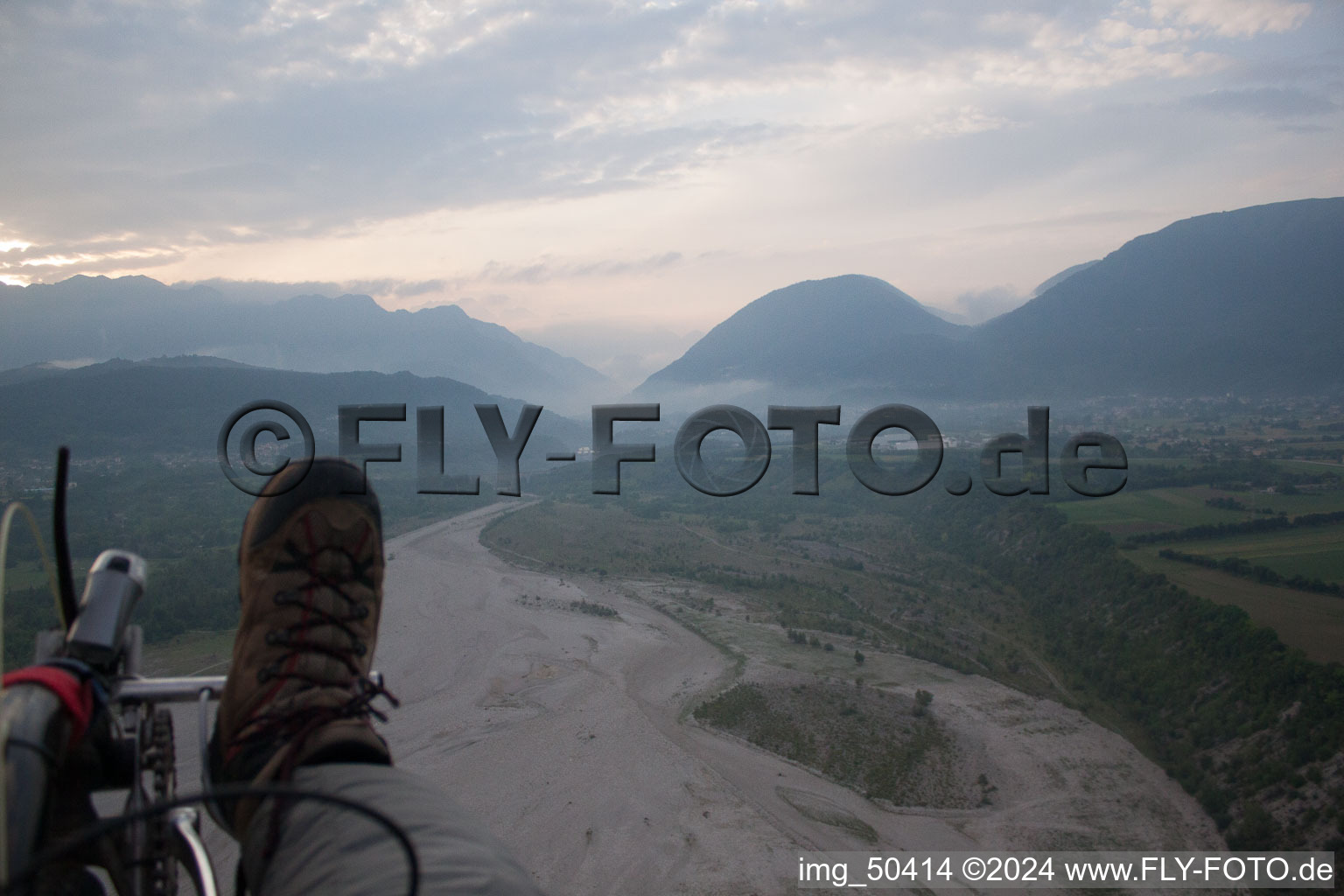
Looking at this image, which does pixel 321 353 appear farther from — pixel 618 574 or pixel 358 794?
pixel 358 794

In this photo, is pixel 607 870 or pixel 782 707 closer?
pixel 607 870

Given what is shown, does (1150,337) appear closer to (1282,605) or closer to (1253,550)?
(1253,550)

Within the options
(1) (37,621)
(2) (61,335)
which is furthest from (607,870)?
(2) (61,335)

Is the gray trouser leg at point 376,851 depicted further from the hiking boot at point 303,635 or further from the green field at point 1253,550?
the green field at point 1253,550

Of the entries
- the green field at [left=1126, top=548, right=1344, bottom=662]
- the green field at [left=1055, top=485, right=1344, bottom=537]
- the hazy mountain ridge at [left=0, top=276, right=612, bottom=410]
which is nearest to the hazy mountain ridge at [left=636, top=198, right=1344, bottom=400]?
the hazy mountain ridge at [left=0, top=276, right=612, bottom=410]

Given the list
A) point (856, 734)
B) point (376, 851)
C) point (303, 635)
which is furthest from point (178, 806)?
point (856, 734)
